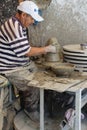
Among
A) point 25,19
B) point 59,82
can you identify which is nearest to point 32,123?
point 59,82

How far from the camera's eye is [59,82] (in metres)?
2.07

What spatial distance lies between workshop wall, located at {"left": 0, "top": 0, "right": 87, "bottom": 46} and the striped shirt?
56cm

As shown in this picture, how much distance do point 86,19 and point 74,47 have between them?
35cm

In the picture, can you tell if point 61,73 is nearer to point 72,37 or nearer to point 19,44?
point 19,44

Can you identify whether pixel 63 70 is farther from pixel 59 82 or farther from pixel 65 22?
pixel 65 22

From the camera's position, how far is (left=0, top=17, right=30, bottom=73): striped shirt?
217cm

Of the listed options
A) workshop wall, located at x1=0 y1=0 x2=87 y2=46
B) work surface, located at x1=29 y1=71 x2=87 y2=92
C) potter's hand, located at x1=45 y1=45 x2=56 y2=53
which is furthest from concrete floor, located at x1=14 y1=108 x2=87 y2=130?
workshop wall, located at x1=0 y1=0 x2=87 y2=46

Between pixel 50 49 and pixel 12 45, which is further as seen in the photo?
pixel 50 49

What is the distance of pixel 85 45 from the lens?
2.34m

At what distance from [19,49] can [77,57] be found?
18.7 inches

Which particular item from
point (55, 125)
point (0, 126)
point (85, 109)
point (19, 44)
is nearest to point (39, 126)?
point (55, 125)

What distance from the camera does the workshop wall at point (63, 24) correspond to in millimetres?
2652

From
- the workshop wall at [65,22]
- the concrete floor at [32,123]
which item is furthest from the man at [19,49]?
the workshop wall at [65,22]

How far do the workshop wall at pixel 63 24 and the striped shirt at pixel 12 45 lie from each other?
0.56 meters
